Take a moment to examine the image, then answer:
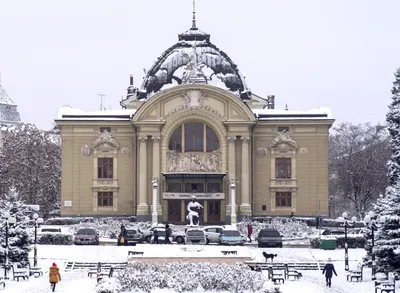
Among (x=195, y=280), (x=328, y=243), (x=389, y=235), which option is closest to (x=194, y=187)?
(x=328, y=243)

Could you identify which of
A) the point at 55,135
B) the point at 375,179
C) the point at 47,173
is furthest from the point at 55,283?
the point at 55,135

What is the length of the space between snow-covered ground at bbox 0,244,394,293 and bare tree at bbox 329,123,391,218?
34.1 meters

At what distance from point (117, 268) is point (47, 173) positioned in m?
45.8

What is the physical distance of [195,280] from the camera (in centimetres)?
3897

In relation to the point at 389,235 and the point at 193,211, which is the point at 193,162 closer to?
the point at 193,211

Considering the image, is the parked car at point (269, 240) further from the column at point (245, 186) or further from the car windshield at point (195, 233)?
the column at point (245, 186)

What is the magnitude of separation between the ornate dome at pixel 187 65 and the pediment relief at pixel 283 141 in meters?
5.31

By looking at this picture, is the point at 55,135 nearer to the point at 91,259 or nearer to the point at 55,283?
the point at 91,259

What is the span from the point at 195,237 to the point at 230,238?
2220 mm

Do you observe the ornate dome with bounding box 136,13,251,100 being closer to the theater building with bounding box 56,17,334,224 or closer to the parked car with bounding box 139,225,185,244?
the theater building with bounding box 56,17,334,224

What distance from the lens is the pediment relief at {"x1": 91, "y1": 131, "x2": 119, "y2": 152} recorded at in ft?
250

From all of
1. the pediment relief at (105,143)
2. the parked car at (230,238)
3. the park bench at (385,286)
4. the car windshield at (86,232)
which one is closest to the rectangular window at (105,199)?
the pediment relief at (105,143)

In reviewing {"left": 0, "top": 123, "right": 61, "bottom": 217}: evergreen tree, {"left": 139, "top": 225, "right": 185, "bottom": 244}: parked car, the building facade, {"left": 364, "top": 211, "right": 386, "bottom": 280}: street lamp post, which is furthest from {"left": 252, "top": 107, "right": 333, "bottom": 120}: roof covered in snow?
the building facade

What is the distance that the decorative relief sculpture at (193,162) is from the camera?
2958 inches
